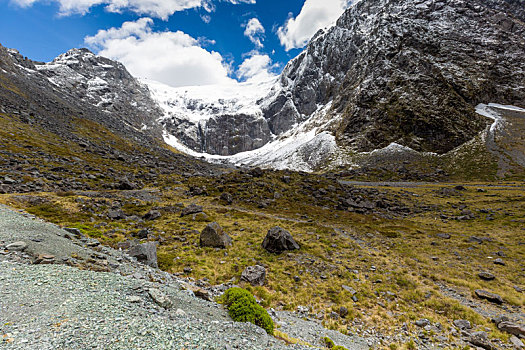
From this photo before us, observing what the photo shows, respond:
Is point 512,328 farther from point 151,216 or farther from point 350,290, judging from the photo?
point 151,216

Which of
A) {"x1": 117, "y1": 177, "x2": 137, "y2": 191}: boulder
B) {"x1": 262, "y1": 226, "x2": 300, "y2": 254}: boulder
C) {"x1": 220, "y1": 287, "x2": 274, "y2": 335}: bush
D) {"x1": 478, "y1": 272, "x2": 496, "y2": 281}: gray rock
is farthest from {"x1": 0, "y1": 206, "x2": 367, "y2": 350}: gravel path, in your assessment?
{"x1": 117, "y1": 177, "x2": 137, "y2": 191}: boulder

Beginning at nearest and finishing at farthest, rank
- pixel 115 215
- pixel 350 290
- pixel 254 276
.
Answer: pixel 350 290 < pixel 254 276 < pixel 115 215

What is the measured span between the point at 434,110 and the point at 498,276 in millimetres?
140613

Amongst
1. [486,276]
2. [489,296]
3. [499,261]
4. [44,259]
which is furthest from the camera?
[499,261]

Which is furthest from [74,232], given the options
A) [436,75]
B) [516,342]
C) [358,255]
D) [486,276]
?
[436,75]

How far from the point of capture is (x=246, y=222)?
37.5m

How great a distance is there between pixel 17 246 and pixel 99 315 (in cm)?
911

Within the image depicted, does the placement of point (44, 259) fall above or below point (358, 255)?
above

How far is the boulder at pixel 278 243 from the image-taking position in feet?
84.4

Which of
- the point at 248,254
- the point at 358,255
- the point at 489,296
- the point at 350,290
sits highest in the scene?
the point at 248,254

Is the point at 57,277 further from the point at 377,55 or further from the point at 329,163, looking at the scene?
the point at 377,55

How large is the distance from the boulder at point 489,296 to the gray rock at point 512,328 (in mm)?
3424

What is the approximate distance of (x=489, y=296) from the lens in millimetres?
18078

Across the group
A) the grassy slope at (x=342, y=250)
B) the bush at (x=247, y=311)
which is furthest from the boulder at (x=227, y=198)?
the bush at (x=247, y=311)
